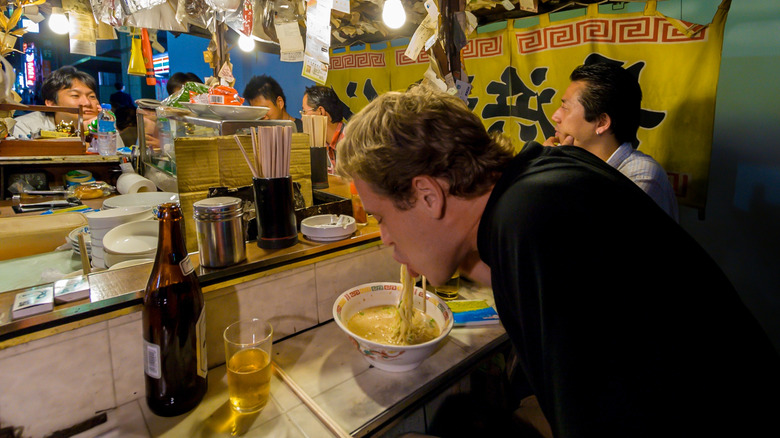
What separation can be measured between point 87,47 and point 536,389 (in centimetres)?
353

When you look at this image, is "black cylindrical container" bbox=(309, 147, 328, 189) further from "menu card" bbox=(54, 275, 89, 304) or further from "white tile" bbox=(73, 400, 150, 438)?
"white tile" bbox=(73, 400, 150, 438)

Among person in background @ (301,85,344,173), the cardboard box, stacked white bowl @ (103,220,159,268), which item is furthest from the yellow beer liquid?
person in background @ (301,85,344,173)

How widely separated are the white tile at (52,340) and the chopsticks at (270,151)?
0.57 m

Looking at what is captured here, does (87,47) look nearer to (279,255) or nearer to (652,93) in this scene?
(279,255)

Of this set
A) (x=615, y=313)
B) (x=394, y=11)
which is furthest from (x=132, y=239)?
(x=394, y=11)

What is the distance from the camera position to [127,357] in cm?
105

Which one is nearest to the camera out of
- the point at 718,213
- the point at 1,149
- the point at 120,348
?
the point at 120,348

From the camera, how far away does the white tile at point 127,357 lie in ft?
3.36

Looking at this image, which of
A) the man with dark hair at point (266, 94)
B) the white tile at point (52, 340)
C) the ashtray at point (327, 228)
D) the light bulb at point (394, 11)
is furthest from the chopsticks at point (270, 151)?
the man with dark hair at point (266, 94)

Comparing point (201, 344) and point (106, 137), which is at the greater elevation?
point (106, 137)

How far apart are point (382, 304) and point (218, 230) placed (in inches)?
23.7

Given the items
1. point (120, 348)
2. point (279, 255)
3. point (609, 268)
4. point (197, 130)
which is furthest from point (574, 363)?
point (197, 130)

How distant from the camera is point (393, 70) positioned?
4.48 m

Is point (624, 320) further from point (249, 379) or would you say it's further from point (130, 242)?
point (130, 242)
